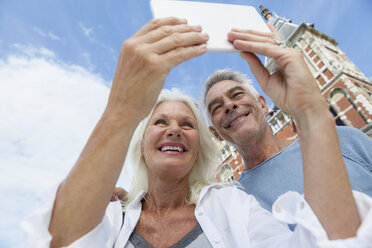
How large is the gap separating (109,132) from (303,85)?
1117 millimetres

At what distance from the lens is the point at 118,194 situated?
253 centimetres

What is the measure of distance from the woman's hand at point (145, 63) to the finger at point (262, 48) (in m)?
0.35

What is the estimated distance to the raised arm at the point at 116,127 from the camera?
1.10m

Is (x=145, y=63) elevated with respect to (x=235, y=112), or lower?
lower

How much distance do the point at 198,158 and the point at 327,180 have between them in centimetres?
174

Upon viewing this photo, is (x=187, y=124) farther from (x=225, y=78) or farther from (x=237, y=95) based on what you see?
(x=225, y=78)

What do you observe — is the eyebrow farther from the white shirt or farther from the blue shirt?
the white shirt

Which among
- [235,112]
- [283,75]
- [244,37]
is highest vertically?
[235,112]

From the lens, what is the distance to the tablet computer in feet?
4.74

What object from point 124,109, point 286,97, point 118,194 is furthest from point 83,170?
point 118,194

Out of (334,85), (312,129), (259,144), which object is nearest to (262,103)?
(259,144)

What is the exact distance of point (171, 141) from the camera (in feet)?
7.13

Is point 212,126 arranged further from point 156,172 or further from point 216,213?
point 216,213

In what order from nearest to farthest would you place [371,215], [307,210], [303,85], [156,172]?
[371,215] < [307,210] < [303,85] < [156,172]
